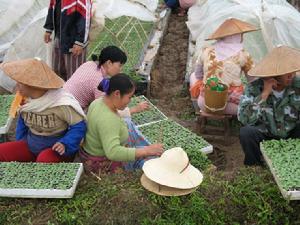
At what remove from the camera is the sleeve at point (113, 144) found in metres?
3.55

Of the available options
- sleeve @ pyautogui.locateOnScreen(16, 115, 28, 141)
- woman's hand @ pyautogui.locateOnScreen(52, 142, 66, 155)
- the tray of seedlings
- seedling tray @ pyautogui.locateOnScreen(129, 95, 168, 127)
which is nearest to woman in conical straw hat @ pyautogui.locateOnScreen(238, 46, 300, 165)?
seedling tray @ pyautogui.locateOnScreen(129, 95, 168, 127)

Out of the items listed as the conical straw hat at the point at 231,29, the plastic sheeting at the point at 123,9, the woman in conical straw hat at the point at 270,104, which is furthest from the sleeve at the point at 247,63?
the plastic sheeting at the point at 123,9

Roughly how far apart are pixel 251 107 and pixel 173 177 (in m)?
1.35

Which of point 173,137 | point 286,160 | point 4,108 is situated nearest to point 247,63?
point 173,137

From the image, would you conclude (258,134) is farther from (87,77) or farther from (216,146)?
(87,77)

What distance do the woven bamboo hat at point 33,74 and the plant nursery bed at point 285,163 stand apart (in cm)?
166

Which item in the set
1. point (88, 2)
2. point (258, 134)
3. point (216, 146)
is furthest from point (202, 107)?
point (88, 2)

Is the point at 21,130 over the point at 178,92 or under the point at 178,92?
over

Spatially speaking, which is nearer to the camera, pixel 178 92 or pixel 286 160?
pixel 286 160

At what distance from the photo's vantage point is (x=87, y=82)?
4.57 m

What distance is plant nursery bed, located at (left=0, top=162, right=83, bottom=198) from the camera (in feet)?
10.7

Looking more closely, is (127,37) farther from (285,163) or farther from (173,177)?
(173,177)

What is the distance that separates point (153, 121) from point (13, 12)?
3.85 metres

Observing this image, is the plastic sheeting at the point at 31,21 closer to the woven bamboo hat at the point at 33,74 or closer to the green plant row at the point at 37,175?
the woven bamboo hat at the point at 33,74
